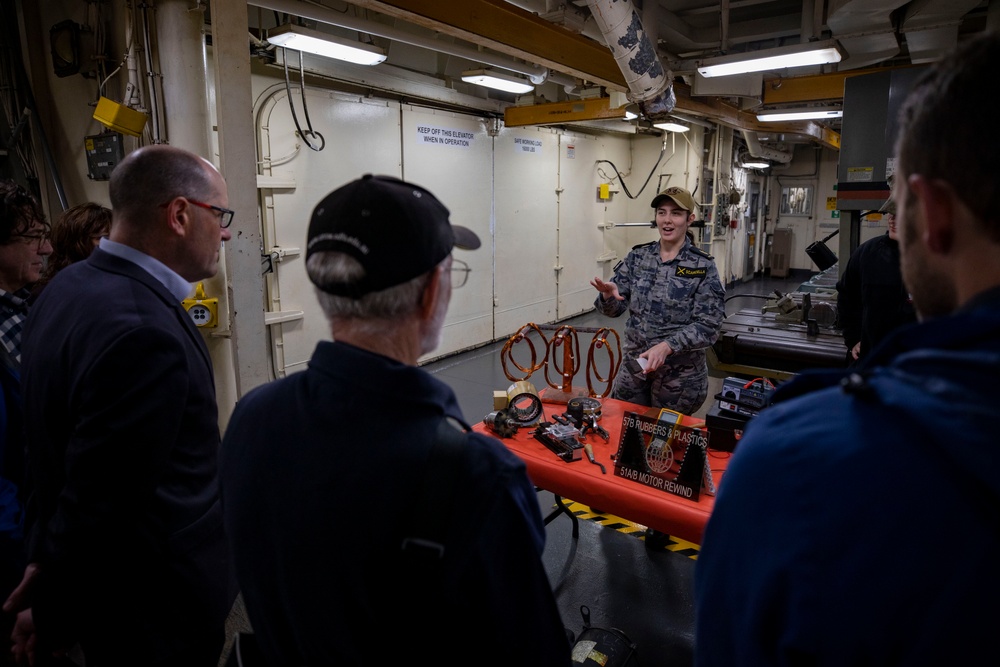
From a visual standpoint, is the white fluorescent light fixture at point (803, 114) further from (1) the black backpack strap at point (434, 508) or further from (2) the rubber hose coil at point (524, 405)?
(1) the black backpack strap at point (434, 508)

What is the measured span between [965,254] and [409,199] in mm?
699

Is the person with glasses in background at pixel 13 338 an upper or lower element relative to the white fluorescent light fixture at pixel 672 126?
lower

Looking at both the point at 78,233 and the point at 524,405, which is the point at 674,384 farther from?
the point at 78,233

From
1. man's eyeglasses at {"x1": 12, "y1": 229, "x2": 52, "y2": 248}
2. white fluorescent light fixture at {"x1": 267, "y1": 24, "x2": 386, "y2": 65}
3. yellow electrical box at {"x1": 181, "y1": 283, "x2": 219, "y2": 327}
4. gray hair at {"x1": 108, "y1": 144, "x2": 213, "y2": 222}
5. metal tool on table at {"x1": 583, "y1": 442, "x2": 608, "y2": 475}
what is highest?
white fluorescent light fixture at {"x1": 267, "y1": 24, "x2": 386, "y2": 65}

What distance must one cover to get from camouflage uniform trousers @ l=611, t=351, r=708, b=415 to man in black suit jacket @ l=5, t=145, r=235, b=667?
7.63 feet

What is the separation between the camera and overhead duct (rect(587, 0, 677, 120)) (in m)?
3.58

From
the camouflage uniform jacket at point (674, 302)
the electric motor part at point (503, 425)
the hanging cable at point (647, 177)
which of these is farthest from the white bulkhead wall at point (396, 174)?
the camouflage uniform jacket at point (674, 302)

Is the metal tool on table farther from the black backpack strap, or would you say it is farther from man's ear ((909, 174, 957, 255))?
man's ear ((909, 174, 957, 255))

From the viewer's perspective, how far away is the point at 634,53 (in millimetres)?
3941

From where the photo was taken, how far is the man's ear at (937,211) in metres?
0.60

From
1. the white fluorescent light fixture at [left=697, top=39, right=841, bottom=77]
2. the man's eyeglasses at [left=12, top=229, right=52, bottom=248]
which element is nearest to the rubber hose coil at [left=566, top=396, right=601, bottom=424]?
the man's eyeglasses at [left=12, top=229, right=52, bottom=248]

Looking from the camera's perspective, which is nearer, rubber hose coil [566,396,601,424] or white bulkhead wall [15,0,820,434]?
rubber hose coil [566,396,601,424]

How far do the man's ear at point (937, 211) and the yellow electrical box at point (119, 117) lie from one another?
313cm

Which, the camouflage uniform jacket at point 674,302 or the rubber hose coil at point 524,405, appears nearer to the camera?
the rubber hose coil at point 524,405
